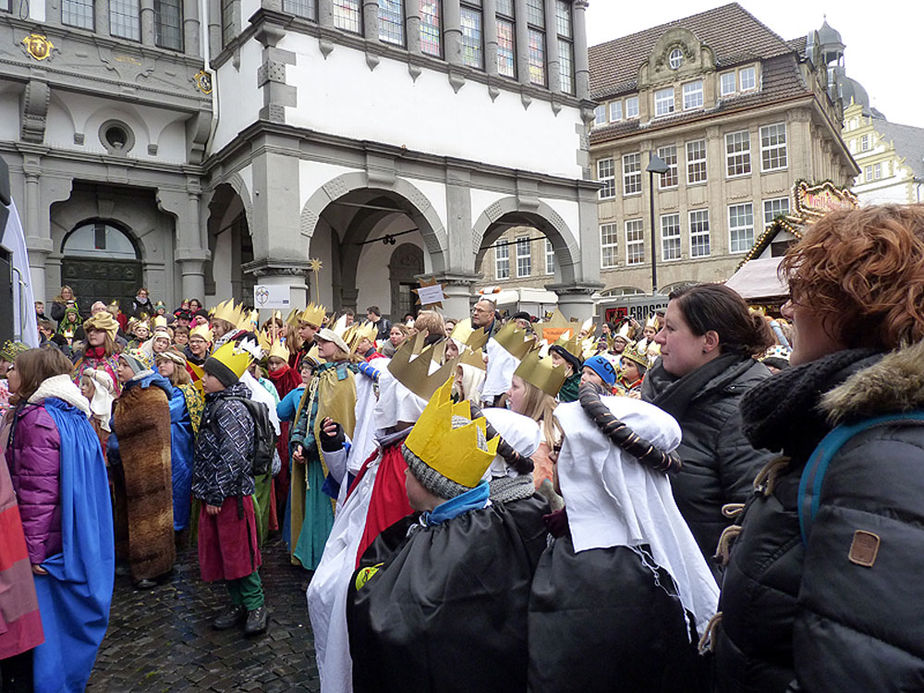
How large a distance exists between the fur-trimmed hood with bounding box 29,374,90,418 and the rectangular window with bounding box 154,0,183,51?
14074 millimetres

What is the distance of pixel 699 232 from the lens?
34062mm

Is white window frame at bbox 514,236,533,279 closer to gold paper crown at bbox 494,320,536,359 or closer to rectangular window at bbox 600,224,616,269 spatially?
rectangular window at bbox 600,224,616,269

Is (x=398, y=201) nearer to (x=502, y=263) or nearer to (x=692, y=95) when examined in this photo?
(x=692, y=95)

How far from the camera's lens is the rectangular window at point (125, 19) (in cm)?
1461

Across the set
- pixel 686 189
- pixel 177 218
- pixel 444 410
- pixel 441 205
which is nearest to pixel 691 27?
pixel 686 189

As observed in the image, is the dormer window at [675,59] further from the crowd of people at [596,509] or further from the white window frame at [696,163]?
the crowd of people at [596,509]

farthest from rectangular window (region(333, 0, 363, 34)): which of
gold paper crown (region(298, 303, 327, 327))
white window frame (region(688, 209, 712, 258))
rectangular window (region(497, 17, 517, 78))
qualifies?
white window frame (region(688, 209, 712, 258))

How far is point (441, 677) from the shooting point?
207cm

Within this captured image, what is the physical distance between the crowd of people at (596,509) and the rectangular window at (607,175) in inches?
1320

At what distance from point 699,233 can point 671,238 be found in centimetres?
144

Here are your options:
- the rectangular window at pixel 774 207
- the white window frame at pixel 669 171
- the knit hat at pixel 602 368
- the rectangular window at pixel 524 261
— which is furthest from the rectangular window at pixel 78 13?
the rectangular window at pixel 774 207

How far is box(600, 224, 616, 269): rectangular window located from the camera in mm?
36562

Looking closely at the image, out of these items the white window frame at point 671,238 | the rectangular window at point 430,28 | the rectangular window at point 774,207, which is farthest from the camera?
the white window frame at point 671,238

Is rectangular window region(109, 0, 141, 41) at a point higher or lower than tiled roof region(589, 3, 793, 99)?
lower
